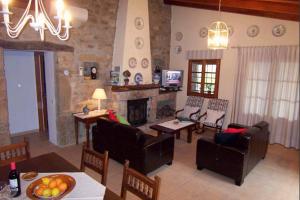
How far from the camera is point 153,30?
6656mm

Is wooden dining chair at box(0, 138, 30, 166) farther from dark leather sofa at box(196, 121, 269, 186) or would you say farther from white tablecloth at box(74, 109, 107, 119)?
dark leather sofa at box(196, 121, 269, 186)

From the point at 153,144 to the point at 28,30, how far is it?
3090 mm

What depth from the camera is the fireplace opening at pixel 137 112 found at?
5.84 meters

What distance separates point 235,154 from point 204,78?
352cm

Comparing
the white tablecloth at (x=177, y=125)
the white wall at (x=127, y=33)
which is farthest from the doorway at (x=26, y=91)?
the white tablecloth at (x=177, y=125)

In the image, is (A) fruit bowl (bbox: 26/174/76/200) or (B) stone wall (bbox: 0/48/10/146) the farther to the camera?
(B) stone wall (bbox: 0/48/10/146)

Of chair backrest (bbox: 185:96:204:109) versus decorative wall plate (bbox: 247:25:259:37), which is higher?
decorative wall plate (bbox: 247:25:259:37)

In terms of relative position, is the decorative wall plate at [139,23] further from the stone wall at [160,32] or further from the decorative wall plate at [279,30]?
the decorative wall plate at [279,30]

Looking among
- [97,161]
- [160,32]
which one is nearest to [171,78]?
[160,32]

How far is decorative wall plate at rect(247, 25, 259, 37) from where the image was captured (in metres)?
5.32

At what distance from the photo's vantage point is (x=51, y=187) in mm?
1688

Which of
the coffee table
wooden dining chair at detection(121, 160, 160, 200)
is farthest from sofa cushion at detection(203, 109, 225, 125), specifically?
wooden dining chair at detection(121, 160, 160, 200)

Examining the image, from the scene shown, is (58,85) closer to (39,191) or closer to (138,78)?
(138,78)

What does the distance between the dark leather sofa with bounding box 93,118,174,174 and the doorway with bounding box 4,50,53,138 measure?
236cm
